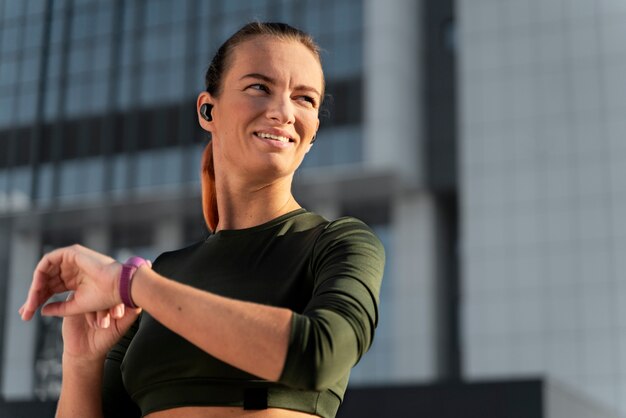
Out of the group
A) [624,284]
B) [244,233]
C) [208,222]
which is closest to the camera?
[244,233]

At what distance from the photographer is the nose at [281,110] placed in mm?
2076

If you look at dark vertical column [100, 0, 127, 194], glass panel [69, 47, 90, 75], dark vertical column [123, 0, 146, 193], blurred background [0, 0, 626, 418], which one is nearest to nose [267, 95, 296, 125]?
blurred background [0, 0, 626, 418]

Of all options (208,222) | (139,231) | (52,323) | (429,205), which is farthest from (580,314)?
(208,222)

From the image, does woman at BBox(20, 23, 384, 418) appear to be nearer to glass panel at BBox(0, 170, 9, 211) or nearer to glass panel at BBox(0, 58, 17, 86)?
glass panel at BBox(0, 170, 9, 211)

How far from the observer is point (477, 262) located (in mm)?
42000

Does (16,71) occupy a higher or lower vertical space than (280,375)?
higher

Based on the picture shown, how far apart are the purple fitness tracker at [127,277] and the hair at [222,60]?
450 mm

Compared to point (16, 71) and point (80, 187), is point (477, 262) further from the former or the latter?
point (16, 71)

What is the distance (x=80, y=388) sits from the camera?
220 cm

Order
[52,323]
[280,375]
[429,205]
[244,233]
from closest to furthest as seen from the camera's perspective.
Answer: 1. [280,375]
2. [244,233]
3. [429,205]
4. [52,323]

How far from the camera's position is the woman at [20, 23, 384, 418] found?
69.4 inches

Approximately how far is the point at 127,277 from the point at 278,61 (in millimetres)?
496

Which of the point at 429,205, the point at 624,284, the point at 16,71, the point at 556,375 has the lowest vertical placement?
the point at 556,375

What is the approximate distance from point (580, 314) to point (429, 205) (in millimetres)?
6911
